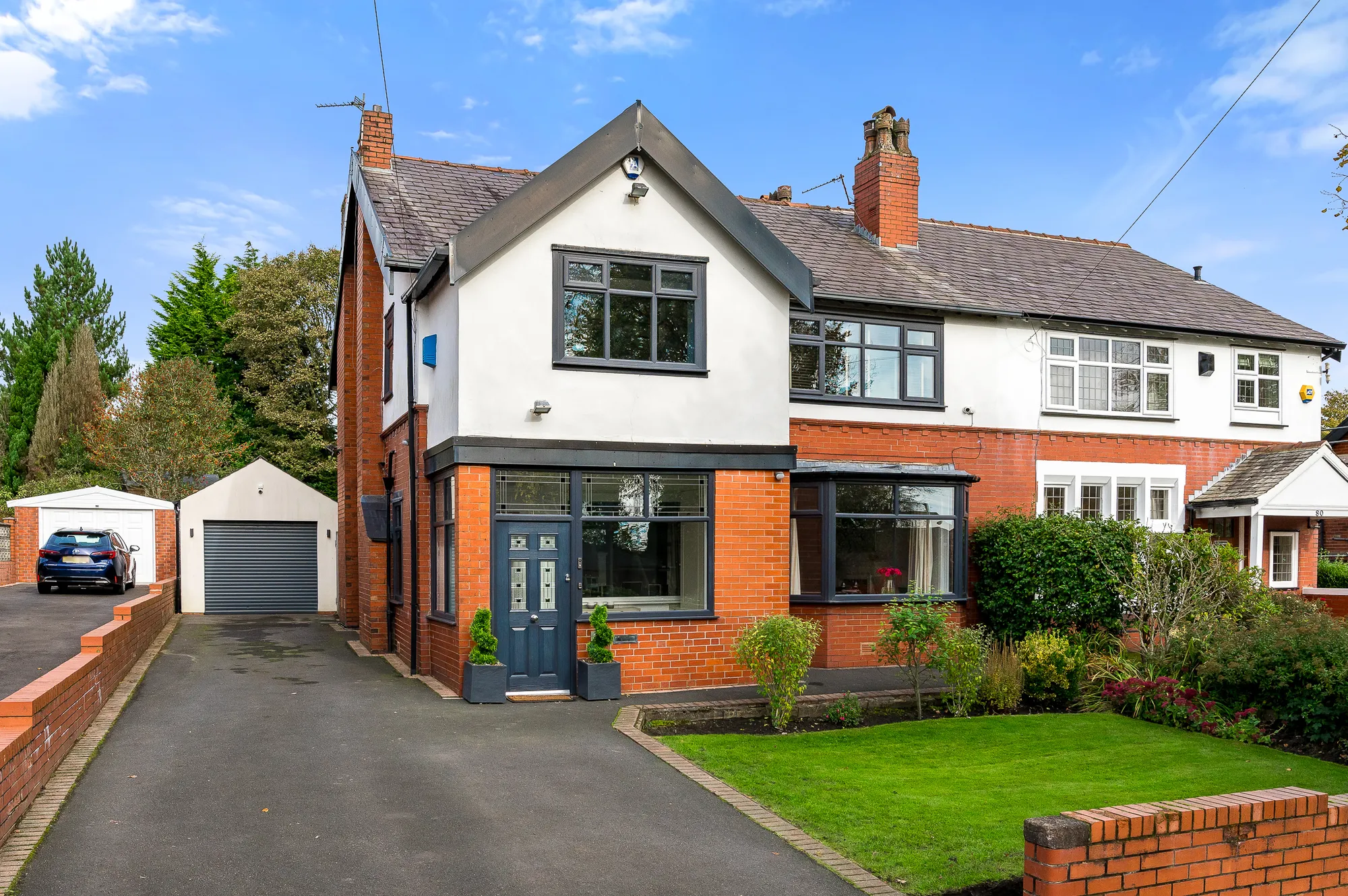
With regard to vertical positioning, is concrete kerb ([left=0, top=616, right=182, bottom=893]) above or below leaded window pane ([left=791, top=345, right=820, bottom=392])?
below

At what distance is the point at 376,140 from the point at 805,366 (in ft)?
26.6

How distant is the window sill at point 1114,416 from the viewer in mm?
19172

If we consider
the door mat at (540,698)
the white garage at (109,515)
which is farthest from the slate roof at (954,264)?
the white garage at (109,515)

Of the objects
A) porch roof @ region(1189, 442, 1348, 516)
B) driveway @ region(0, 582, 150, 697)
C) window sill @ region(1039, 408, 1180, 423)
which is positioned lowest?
driveway @ region(0, 582, 150, 697)

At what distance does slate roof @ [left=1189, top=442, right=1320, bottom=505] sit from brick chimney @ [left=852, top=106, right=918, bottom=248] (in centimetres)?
710

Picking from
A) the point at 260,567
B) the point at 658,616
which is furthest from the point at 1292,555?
the point at 260,567

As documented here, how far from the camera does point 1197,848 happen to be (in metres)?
5.60

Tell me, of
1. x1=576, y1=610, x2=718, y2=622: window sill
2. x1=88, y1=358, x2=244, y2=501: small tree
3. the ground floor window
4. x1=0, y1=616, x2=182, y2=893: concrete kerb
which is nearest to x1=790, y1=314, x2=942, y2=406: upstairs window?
the ground floor window

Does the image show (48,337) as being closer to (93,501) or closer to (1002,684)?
(93,501)

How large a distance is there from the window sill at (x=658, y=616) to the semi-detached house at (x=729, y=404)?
42mm

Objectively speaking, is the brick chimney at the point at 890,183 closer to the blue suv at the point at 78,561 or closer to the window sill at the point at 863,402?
the window sill at the point at 863,402

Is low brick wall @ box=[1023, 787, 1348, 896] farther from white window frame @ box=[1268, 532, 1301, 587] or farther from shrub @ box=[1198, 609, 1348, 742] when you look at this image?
white window frame @ box=[1268, 532, 1301, 587]

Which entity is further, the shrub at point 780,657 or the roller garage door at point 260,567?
the roller garage door at point 260,567

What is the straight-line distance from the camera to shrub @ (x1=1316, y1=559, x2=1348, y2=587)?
25.3 meters
